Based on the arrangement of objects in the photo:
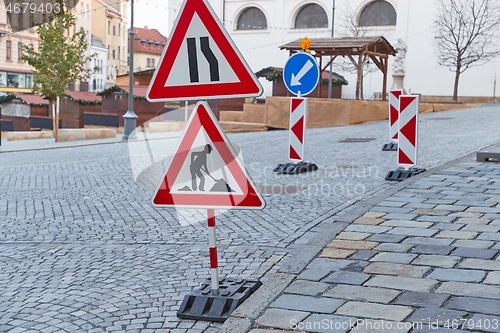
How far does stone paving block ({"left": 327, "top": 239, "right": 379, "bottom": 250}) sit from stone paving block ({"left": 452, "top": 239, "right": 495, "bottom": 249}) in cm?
64

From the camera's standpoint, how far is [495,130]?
62.7 feet

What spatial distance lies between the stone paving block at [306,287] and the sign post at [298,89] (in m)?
6.35

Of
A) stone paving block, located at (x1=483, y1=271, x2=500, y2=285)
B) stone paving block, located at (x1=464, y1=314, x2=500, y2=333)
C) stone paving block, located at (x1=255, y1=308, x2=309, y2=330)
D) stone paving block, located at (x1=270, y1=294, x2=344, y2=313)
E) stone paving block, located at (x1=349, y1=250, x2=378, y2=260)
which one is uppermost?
stone paving block, located at (x1=483, y1=271, x2=500, y2=285)

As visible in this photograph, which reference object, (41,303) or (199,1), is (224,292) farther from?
(199,1)

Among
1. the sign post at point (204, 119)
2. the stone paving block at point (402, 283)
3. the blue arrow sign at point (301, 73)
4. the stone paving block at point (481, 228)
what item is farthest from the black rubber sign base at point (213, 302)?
the blue arrow sign at point (301, 73)

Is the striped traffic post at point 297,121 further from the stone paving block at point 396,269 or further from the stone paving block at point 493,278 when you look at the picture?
the stone paving block at point 493,278

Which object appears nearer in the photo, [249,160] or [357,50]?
[249,160]

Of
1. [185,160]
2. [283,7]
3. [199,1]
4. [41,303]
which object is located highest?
[283,7]

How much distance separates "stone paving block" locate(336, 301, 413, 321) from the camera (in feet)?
12.3

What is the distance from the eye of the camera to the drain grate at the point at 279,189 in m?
9.00

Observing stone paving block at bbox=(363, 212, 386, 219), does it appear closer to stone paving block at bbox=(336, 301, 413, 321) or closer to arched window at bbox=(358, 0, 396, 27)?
stone paving block at bbox=(336, 301, 413, 321)

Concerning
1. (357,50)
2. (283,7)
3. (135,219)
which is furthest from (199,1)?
(283,7)

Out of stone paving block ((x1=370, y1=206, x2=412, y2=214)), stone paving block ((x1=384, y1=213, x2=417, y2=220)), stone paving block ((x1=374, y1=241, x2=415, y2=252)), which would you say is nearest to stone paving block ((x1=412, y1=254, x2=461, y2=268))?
stone paving block ((x1=374, y1=241, x2=415, y2=252))

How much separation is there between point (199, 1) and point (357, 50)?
2331 centimetres
